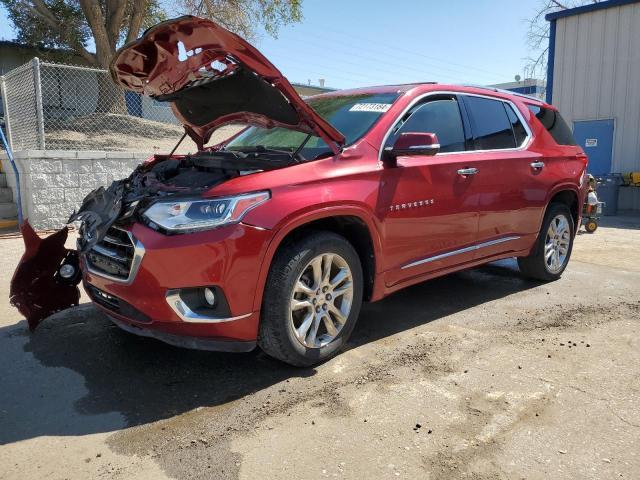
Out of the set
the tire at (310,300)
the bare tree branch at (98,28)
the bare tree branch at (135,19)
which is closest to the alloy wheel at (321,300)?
the tire at (310,300)

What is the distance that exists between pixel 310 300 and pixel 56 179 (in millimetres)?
6240

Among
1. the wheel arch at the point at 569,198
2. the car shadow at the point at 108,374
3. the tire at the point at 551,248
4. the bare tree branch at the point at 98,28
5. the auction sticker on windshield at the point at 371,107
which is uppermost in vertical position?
the bare tree branch at the point at 98,28

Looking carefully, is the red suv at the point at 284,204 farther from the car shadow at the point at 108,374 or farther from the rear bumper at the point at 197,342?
the car shadow at the point at 108,374

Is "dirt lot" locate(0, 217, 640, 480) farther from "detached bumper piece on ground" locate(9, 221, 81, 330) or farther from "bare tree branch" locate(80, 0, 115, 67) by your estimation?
"bare tree branch" locate(80, 0, 115, 67)

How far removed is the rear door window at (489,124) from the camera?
4.68 metres

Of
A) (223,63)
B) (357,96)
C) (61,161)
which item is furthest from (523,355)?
(61,161)

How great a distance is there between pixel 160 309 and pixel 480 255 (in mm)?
2832

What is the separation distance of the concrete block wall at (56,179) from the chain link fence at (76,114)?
43 centimetres

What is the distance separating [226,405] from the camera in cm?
311

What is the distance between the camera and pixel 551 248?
5727 mm

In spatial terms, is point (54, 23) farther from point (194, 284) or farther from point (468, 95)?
point (194, 284)

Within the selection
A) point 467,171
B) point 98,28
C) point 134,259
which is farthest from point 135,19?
point 134,259

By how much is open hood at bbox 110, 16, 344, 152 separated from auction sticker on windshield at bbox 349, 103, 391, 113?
52 cm

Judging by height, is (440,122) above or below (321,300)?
above
